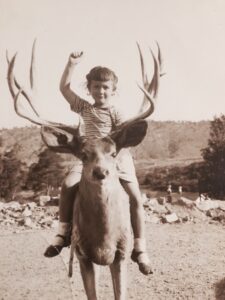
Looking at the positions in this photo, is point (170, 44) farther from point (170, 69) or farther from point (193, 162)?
point (193, 162)

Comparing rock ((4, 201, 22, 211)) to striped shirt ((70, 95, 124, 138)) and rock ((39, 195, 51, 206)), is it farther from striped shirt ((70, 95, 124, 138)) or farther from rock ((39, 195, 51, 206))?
striped shirt ((70, 95, 124, 138))

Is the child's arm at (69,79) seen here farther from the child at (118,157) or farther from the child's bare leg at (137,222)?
the child's bare leg at (137,222)

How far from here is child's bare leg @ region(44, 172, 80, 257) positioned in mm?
2451

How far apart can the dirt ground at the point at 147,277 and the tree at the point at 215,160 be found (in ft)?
1.43

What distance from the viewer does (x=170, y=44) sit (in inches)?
136

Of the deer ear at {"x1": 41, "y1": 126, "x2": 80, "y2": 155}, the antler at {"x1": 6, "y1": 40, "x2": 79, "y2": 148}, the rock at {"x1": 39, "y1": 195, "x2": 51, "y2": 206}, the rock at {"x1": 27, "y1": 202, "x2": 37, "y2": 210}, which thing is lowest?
the rock at {"x1": 27, "y1": 202, "x2": 37, "y2": 210}

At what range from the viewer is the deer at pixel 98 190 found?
88.4 inches

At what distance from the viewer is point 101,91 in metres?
2.56

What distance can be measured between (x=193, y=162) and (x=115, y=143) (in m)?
2.11

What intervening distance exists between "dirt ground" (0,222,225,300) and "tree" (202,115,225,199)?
1.43 feet

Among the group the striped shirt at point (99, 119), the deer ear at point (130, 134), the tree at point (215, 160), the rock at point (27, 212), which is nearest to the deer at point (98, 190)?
the deer ear at point (130, 134)

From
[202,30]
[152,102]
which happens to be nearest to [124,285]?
[152,102]

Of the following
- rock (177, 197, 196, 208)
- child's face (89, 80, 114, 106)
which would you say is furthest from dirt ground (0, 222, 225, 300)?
child's face (89, 80, 114, 106)

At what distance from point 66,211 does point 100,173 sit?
0.41m
